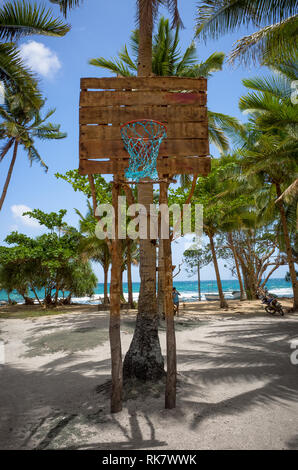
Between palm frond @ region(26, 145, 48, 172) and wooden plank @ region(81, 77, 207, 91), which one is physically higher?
palm frond @ region(26, 145, 48, 172)

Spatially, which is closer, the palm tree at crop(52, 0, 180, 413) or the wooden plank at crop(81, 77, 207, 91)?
the palm tree at crop(52, 0, 180, 413)

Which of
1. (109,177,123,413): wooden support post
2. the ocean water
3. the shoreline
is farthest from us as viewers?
the ocean water

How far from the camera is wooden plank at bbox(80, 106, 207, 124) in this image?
5.14 metres

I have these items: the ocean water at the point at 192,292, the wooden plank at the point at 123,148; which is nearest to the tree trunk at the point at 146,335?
the wooden plank at the point at 123,148

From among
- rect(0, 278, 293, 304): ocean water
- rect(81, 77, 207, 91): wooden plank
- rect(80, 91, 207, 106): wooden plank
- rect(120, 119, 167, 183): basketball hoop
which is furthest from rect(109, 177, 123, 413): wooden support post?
rect(0, 278, 293, 304): ocean water

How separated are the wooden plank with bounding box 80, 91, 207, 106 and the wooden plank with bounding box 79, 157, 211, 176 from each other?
1.04 metres

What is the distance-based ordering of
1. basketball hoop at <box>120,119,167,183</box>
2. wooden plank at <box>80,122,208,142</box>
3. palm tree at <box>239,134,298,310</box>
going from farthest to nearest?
1. palm tree at <box>239,134,298,310</box>
2. wooden plank at <box>80,122,208,142</box>
3. basketball hoop at <box>120,119,167,183</box>

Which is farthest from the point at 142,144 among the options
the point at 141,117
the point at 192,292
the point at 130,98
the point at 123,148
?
the point at 192,292

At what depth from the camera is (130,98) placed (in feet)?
17.0

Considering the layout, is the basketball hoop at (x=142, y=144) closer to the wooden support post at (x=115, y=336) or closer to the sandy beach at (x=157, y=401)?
the wooden support post at (x=115, y=336)

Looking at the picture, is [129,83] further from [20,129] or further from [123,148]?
[20,129]

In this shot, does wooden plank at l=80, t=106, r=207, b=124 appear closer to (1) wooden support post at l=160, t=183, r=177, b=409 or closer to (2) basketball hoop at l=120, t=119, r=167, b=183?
(2) basketball hoop at l=120, t=119, r=167, b=183

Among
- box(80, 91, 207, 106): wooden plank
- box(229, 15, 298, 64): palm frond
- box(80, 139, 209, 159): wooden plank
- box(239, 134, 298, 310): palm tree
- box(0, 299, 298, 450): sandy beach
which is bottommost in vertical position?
box(0, 299, 298, 450): sandy beach
